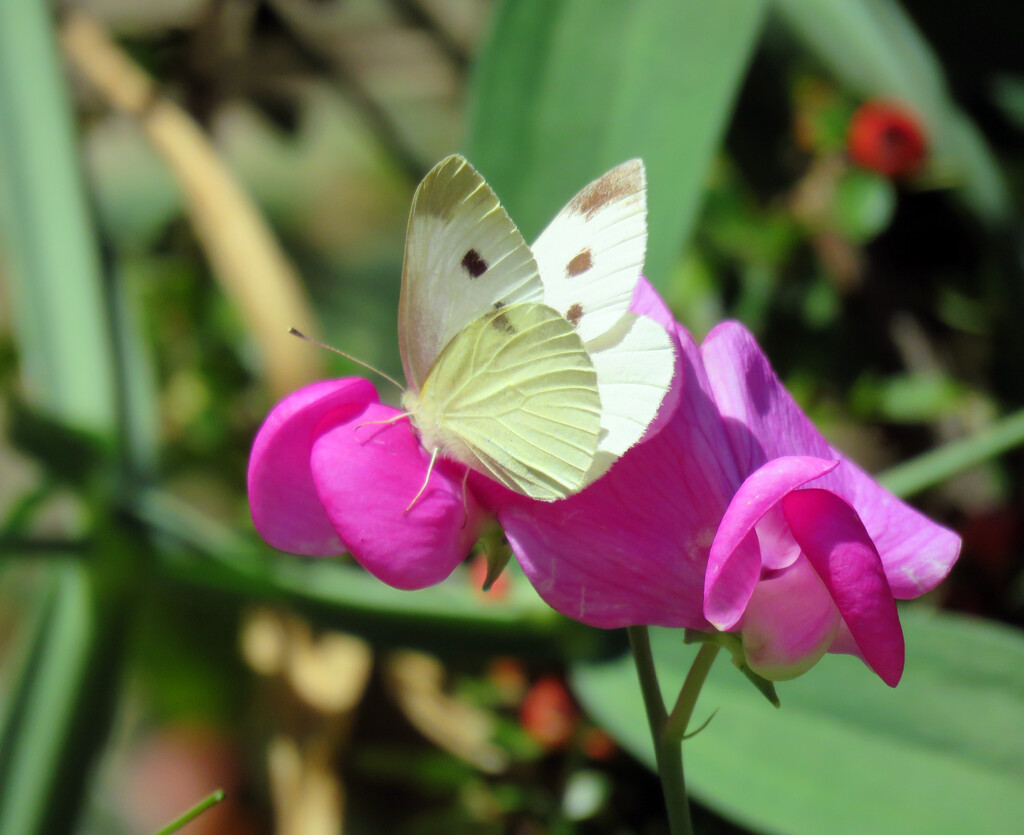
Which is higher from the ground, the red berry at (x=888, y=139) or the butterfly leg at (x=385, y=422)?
the red berry at (x=888, y=139)

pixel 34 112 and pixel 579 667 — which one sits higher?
pixel 34 112

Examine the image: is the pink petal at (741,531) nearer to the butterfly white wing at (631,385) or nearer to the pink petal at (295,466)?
the butterfly white wing at (631,385)

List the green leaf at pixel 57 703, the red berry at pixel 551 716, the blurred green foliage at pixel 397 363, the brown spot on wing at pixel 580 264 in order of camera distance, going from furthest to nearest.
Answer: the red berry at pixel 551 716
the green leaf at pixel 57 703
the blurred green foliage at pixel 397 363
the brown spot on wing at pixel 580 264

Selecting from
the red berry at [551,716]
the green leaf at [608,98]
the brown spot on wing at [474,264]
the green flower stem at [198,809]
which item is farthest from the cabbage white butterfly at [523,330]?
the red berry at [551,716]

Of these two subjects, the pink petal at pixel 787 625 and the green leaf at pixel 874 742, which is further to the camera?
the green leaf at pixel 874 742

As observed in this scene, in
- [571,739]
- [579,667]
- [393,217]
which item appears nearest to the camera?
[579,667]

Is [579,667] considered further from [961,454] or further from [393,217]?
[393,217]

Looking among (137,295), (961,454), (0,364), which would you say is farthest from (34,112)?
(961,454)

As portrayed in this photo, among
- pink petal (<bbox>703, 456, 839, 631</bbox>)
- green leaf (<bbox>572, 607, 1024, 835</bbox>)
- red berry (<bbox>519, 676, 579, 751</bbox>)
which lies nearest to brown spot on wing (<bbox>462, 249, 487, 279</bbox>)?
pink petal (<bbox>703, 456, 839, 631</bbox>)

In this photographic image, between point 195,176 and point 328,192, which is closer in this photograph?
point 195,176
